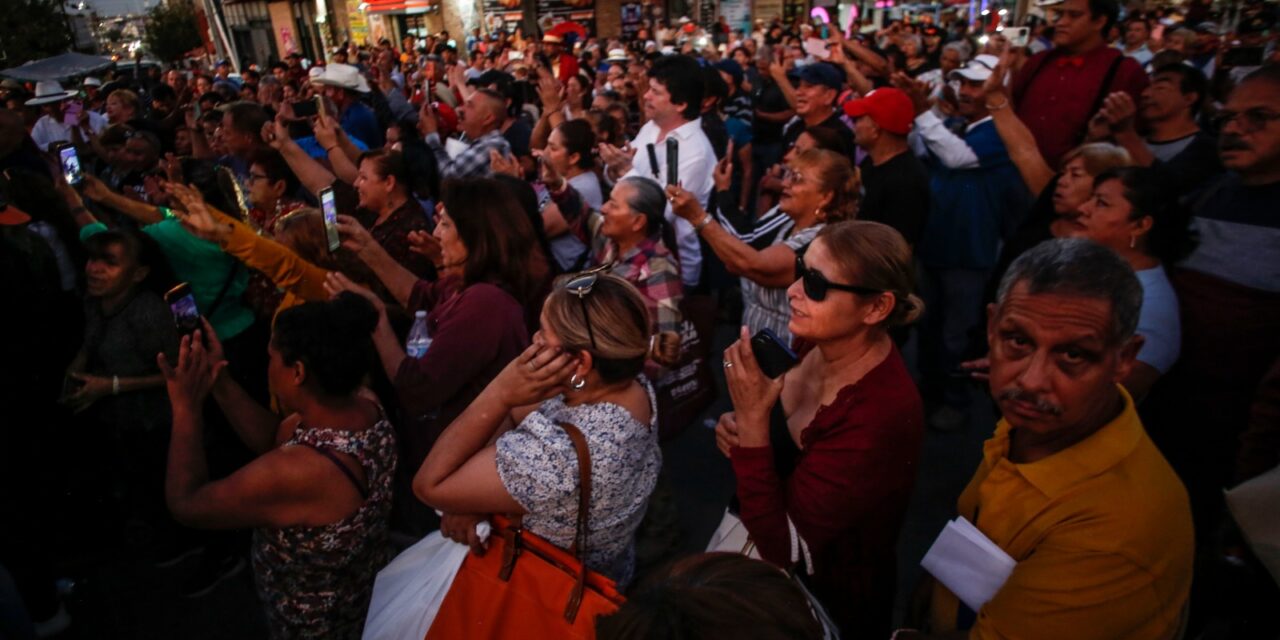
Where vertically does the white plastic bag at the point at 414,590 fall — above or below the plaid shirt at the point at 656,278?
below

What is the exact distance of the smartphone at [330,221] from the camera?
2.96 meters

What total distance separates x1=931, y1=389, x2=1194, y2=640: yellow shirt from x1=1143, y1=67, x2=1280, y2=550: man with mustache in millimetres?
1218

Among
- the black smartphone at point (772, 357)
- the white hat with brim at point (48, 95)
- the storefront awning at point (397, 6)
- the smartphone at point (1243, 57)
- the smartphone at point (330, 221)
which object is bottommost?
the smartphone at point (1243, 57)

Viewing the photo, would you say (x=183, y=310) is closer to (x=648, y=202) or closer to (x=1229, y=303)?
(x=648, y=202)

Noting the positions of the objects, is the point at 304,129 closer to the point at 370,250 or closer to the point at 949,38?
the point at 370,250

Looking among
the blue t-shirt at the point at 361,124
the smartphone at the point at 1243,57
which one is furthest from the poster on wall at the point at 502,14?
the smartphone at the point at 1243,57

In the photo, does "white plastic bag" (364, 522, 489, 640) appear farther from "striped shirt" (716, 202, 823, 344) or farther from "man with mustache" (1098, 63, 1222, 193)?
"man with mustache" (1098, 63, 1222, 193)

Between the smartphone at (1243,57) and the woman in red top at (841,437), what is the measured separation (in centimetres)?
785

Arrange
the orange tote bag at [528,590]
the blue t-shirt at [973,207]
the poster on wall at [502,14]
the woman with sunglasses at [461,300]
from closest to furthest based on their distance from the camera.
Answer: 1. the orange tote bag at [528,590]
2. the woman with sunglasses at [461,300]
3. the blue t-shirt at [973,207]
4. the poster on wall at [502,14]

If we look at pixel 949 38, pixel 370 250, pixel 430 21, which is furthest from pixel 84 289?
pixel 430 21

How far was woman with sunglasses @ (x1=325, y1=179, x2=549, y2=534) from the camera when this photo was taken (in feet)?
8.33

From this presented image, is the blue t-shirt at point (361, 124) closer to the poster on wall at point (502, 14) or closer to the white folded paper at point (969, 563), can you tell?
the white folded paper at point (969, 563)

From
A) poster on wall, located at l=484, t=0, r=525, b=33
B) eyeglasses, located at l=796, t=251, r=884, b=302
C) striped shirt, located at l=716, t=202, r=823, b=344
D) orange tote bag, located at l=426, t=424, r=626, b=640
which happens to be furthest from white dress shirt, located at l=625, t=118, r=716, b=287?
poster on wall, located at l=484, t=0, r=525, b=33

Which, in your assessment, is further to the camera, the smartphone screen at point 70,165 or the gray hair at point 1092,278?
the smartphone screen at point 70,165
